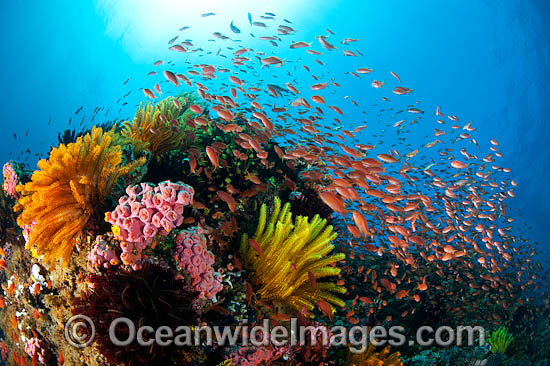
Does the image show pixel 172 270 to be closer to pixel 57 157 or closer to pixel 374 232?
pixel 57 157

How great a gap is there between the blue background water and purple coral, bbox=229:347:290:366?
32.3m

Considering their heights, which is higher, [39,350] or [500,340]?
[39,350]

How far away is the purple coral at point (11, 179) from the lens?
5.77 meters

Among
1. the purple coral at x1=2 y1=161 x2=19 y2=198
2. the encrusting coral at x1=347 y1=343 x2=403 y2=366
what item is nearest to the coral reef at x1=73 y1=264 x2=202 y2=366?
the encrusting coral at x1=347 y1=343 x2=403 y2=366

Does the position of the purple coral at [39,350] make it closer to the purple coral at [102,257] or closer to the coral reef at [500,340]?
the purple coral at [102,257]

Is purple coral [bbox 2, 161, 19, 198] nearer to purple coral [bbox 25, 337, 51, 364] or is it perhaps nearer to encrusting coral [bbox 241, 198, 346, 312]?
purple coral [bbox 25, 337, 51, 364]

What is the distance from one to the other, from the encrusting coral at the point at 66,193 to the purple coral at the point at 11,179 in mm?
2876

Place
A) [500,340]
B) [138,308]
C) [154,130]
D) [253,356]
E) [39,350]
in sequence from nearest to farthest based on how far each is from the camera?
1. [138,308]
2. [253,356]
3. [39,350]
4. [154,130]
5. [500,340]

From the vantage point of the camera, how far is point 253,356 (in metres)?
3.70

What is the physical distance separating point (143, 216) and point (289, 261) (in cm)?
188

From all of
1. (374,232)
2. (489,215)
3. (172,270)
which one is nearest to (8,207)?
(172,270)
